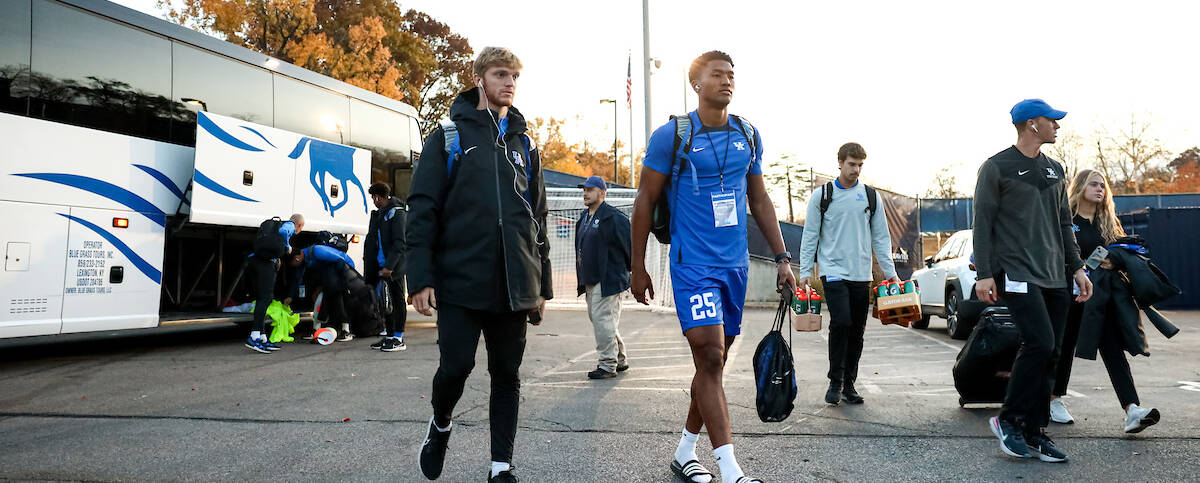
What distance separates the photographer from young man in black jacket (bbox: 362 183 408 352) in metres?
8.78

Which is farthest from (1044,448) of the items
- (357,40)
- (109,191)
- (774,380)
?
(357,40)

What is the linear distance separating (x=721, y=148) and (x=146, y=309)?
7.62 m

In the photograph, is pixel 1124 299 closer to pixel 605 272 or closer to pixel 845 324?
pixel 845 324

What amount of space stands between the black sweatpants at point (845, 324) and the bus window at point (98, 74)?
728 cm

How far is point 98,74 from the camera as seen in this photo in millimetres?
8180

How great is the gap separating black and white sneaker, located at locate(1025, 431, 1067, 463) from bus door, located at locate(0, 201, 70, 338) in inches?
323

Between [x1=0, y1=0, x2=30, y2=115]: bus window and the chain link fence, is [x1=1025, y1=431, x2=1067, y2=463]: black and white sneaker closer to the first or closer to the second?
[x1=0, y1=0, x2=30, y2=115]: bus window

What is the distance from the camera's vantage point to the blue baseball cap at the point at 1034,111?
4.20 metres

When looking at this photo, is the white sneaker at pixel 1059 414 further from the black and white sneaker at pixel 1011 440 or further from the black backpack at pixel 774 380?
the black backpack at pixel 774 380

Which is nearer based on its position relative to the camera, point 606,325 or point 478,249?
point 478,249

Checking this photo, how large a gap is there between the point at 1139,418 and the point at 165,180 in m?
9.18

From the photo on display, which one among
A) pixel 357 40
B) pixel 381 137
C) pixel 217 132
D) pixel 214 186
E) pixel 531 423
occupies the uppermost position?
pixel 357 40

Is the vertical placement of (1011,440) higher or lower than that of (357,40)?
lower

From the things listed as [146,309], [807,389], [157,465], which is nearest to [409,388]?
[157,465]
